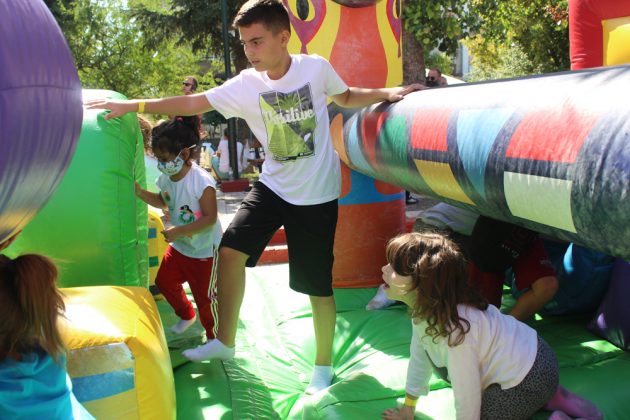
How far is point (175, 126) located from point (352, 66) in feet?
4.12

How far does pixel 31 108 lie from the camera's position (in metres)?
1.14

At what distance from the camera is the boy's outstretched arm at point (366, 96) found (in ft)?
8.79

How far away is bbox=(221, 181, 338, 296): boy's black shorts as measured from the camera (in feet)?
8.25

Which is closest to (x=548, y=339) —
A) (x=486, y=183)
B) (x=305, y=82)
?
(x=486, y=183)

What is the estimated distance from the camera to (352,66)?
3.70 metres

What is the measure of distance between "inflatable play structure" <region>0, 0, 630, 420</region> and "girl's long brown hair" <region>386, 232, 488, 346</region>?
203 mm

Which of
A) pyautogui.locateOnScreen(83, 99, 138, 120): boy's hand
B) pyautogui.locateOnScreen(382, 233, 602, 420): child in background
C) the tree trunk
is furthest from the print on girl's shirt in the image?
the tree trunk

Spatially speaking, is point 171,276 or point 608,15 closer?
point 171,276

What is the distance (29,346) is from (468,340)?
47.0 inches

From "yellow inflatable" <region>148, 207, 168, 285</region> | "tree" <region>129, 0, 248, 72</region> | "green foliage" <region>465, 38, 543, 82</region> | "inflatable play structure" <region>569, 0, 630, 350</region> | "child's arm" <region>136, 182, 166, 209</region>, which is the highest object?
"tree" <region>129, 0, 248, 72</region>

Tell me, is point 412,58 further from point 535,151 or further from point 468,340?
point 535,151

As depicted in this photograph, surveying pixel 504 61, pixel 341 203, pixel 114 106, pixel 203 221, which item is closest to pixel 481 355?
pixel 203 221

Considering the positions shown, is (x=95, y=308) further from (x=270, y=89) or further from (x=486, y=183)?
(x=486, y=183)

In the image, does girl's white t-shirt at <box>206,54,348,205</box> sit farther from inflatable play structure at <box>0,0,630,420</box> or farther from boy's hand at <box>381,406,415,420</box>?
boy's hand at <box>381,406,415,420</box>
